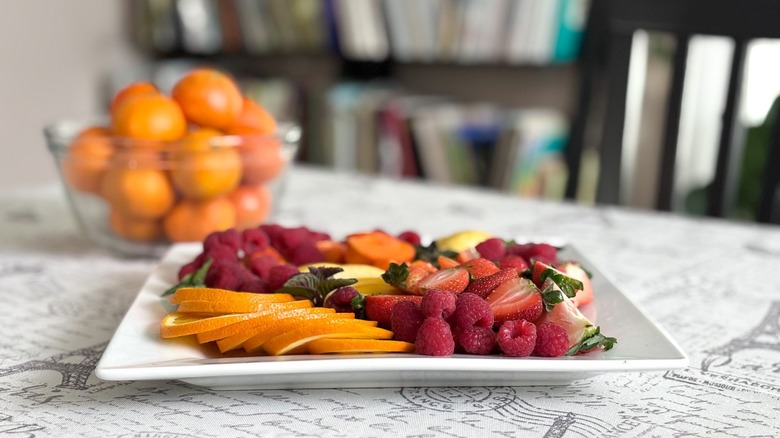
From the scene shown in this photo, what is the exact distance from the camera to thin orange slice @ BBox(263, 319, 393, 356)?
1.74 ft

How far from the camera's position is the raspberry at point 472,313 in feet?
1.72

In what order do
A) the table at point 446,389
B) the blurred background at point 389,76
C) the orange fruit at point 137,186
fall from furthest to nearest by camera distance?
1. the blurred background at point 389,76
2. the orange fruit at point 137,186
3. the table at point 446,389

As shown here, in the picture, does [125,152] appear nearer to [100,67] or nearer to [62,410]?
[62,410]

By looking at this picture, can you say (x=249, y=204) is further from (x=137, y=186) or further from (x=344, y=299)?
(x=344, y=299)

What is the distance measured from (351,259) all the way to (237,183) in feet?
0.76

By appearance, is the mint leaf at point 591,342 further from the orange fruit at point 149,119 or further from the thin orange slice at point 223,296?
the orange fruit at point 149,119

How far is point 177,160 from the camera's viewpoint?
843mm

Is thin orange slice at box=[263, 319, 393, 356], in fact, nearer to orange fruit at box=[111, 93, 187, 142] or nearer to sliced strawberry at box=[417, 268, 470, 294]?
sliced strawberry at box=[417, 268, 470, 294]

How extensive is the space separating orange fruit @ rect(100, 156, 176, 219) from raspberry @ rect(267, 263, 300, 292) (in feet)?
0.86

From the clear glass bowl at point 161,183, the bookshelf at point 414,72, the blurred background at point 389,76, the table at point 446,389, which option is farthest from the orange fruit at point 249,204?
the bookshelf at point 414,72

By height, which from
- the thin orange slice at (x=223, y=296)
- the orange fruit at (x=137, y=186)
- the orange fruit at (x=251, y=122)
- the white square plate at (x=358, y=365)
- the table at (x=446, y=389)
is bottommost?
the table at (x=446, y=389)

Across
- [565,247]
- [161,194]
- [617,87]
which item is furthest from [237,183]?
[617,87]

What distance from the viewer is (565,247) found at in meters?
0.82

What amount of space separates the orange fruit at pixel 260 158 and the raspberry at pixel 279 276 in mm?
262
